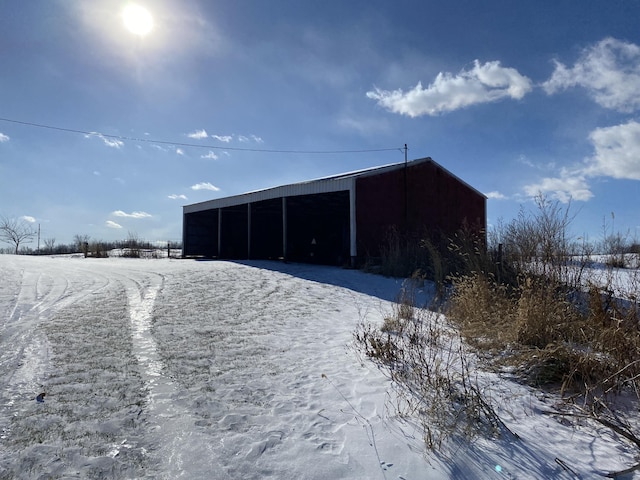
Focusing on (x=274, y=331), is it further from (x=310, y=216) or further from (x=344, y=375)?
(x=310, y=216)

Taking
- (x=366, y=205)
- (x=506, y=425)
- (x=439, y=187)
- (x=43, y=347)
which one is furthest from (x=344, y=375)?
(x=439, y=187)

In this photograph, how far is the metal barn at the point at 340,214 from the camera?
15242 millimetres

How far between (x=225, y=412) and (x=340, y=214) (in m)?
18.7

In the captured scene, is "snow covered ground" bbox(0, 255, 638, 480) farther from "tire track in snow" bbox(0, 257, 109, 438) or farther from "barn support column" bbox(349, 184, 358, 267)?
"barn support column" bbox(349, 184, 358, 267)

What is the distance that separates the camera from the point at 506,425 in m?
2.92

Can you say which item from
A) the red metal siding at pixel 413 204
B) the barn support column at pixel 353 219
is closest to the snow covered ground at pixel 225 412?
the barn support column at pixel 353 219

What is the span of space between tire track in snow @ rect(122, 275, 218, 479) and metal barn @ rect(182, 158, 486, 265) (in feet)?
35.8

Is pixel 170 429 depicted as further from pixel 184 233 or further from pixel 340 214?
pixel 184 233

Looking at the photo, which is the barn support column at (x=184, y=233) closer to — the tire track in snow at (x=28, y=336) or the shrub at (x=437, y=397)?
the tire track in snow at (x=28, y=336)

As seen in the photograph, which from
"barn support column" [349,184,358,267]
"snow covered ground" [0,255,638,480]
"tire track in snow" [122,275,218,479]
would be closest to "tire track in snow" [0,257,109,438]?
"snow covered ground" [0,255,638,480]

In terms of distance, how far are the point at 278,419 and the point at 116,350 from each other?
8.13 ft

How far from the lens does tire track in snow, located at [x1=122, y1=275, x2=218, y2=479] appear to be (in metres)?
2.41

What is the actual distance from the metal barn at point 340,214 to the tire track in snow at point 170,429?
10.9 m

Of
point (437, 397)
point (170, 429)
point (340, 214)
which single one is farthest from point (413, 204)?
point (170, 429)
